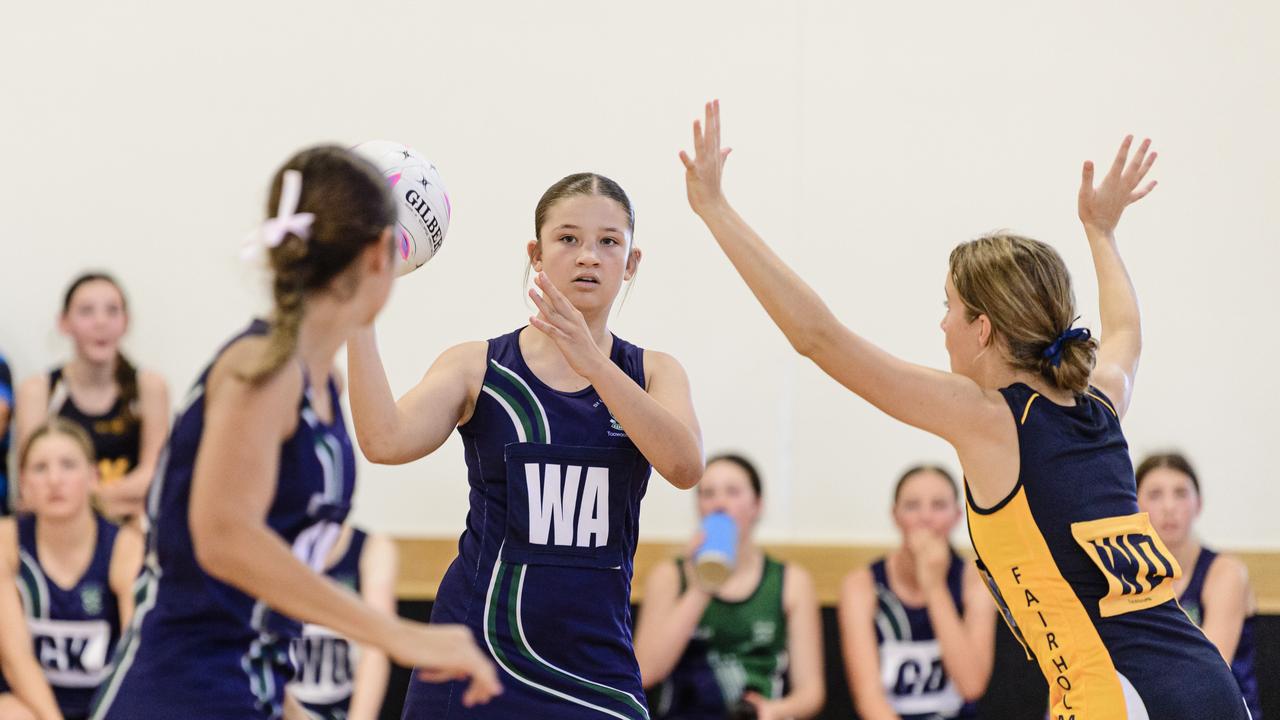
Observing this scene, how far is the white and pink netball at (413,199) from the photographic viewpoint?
2.68 metres

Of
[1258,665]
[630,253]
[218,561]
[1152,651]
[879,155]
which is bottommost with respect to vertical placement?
[1258,665]

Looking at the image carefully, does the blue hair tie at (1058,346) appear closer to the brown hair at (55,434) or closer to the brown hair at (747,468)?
the brown hair at (747,468)

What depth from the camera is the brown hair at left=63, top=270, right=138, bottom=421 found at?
5.20 meters

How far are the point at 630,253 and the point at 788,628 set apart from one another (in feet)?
7.19

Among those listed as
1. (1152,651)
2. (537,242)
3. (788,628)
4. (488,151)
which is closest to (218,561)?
(537,242)

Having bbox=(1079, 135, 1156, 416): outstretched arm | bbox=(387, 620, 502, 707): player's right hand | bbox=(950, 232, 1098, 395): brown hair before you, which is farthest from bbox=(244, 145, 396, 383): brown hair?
bbox=(1079, 135, 1156, 416): outstretched arm

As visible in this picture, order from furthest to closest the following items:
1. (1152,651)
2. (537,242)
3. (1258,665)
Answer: (1258,665)
(537,242)
(1152,651)

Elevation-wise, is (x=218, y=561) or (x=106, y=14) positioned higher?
(x=106, y=14)

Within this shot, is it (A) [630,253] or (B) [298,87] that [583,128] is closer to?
(B) [298,87]

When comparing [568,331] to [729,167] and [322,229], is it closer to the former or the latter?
[322,229]

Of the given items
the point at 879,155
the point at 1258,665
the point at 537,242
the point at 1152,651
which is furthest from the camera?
the point at 879,155

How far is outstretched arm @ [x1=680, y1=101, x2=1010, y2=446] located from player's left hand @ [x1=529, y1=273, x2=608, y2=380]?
0.29m

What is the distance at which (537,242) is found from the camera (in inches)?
110

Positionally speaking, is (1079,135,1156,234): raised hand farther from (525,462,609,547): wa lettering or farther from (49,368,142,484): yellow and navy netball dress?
(49,368,142,484): yellow and navy netball dress
